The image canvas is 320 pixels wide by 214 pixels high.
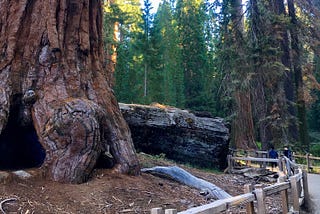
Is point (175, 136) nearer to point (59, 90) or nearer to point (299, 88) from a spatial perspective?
point (59, 90)

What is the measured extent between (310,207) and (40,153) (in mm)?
6934

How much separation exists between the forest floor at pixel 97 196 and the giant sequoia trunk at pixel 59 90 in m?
0.34

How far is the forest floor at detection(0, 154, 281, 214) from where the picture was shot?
18.3 feet

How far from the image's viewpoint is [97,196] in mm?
6195

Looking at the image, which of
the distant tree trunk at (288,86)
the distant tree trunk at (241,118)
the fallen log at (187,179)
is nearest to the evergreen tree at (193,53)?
the distant tree trunk at (241,118)

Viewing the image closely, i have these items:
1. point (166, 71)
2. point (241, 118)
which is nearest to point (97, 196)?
point (241, 118)

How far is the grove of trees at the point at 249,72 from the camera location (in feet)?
65.0

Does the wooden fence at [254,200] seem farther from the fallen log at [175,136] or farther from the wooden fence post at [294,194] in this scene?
the fallen log at [175,136]

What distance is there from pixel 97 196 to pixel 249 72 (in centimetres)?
1536

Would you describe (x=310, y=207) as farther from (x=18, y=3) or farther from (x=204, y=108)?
(x=204, y=108)

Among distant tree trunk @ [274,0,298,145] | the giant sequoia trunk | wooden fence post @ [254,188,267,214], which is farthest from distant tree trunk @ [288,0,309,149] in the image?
wooden fence post @ [254,188,267,214]

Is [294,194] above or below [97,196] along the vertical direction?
below

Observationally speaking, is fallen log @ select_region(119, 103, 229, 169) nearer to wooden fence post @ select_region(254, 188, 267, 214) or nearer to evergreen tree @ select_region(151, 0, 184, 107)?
wooden fence post @ select_region(254, 188, 267, 214)

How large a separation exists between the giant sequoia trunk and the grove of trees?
41.3ft
